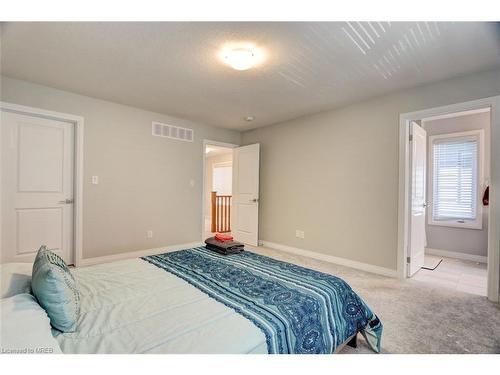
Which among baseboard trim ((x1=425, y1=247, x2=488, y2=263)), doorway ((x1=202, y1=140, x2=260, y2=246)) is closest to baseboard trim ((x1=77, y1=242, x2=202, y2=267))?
doorway ((x1=202, y1=140, x2=260, y2=246))

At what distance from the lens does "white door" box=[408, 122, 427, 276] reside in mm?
3178

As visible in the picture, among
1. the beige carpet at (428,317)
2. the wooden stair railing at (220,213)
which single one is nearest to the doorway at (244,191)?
the wooden stair railing at (220,213)

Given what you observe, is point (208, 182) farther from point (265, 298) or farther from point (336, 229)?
point (265, 298)

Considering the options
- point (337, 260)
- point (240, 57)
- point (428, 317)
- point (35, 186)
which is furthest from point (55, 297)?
point (337, 260)

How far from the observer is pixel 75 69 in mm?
2641

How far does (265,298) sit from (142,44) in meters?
2.30

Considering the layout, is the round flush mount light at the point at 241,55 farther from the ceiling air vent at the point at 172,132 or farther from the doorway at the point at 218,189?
the doorway at the point at 218,189

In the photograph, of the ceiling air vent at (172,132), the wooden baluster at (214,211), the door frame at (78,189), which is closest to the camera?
the door frame at (78,189)

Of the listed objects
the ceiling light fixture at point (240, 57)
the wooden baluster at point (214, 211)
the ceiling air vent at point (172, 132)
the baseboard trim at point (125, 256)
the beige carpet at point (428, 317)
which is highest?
the ceiling light fixture at point (240, 57)

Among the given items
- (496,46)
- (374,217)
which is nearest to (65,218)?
(374,217)

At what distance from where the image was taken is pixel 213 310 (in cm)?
120

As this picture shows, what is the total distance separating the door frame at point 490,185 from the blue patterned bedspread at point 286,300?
1.79 m

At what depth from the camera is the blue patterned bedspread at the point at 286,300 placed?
1.17m

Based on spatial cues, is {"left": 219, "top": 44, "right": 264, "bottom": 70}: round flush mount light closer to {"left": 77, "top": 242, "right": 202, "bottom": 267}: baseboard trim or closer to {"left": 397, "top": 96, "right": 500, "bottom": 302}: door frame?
{"left": 397, "top": 96, "right": 500, "bottom": 302}: door frame
